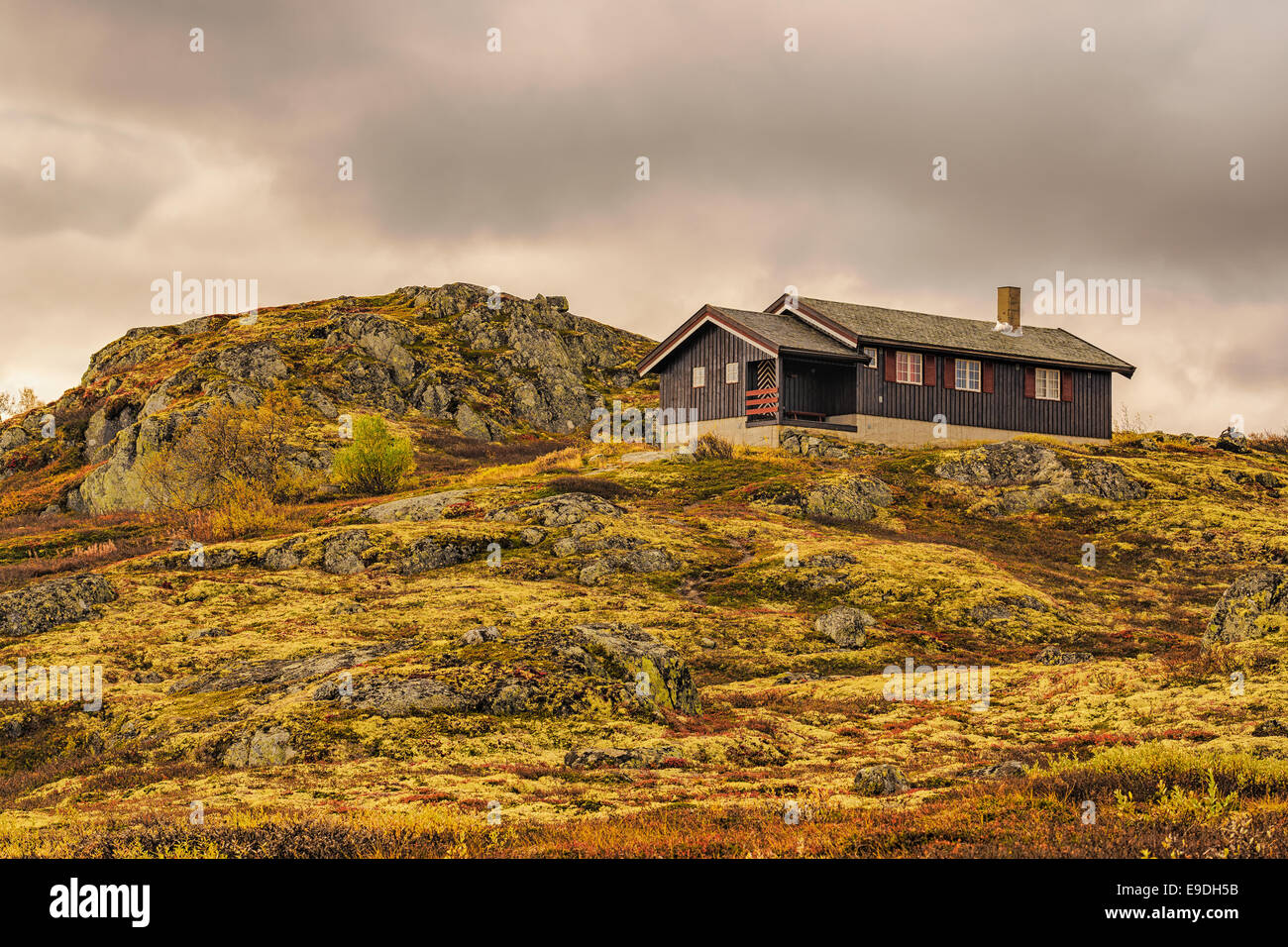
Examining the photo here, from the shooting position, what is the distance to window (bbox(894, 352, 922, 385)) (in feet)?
187

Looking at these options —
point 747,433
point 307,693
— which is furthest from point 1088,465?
point 307,693

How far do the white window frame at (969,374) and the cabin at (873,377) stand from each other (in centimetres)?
6

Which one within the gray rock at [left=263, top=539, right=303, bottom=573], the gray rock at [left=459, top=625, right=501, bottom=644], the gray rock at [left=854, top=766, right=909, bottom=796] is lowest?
the gray rock at [left=854, top=766, right=909, bottom=796]

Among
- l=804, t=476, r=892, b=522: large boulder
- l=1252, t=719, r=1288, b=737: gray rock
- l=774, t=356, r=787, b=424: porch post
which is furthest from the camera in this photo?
l=774, t=356, r=787, b=424: porch post

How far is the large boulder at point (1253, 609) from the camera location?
20328 millimetres

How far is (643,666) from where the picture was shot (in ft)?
64.5

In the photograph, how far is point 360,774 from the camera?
15.2 m

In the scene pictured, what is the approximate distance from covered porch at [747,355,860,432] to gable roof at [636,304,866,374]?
714 mm

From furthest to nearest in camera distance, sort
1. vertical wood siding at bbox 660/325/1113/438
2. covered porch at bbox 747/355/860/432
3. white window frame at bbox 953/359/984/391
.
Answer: white window frame at bbox 953/359/984/391 → vertical wood siding at bbox 660/325/1113/438 → covered porch at bbox 747/355/860/432

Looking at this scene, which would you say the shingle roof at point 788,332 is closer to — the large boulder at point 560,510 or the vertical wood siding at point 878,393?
the vertical wood siding at point 878,393

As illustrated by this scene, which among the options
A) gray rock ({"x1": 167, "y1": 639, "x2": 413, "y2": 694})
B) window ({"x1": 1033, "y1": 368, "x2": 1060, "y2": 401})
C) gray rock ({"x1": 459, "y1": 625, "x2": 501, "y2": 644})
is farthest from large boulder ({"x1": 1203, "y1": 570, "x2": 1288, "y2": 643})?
window ({"x1": 1033, "y1": 368, "x2": 1060, "y2": 401})

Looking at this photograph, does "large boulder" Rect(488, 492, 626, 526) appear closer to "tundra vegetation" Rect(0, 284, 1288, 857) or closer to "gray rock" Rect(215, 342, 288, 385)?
"tundra vegetation" Rect(0, 284, 1288, 857)

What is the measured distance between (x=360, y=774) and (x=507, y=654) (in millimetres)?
4914
